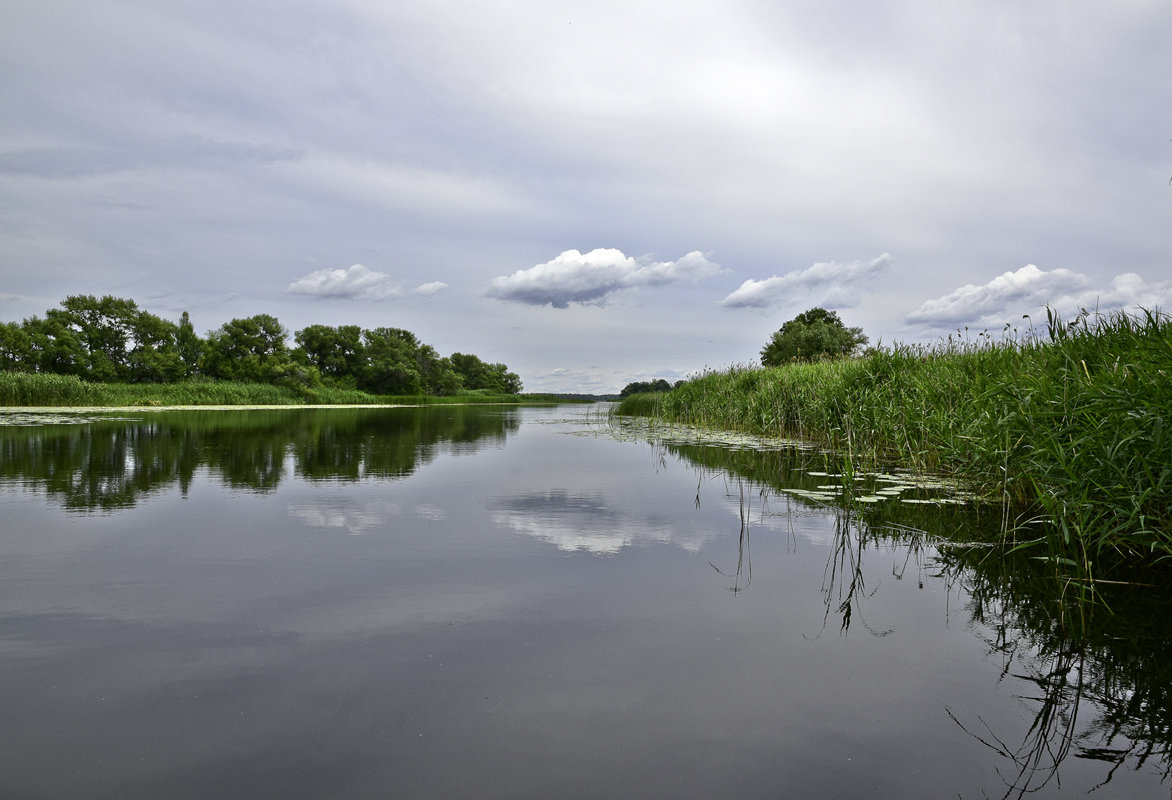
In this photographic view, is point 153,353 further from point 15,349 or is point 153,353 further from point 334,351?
point 334,351

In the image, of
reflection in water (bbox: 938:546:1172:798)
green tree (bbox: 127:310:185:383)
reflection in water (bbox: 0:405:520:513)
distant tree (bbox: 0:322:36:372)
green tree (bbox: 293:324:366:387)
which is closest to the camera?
reflection in water (bbox: 938:546:1172:798)

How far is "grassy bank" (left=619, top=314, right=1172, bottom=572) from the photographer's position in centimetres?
398

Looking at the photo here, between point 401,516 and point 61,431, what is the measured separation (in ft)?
52.8

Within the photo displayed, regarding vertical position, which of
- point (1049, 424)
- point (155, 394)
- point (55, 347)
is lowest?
point (155, 394)

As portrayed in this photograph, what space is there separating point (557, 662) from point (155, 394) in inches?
1939

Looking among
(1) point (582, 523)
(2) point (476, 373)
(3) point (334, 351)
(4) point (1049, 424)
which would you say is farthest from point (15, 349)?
(2) point (476, 373)

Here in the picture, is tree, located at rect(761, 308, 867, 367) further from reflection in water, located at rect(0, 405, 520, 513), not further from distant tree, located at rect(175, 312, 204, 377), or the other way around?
distant tree, located at rect(175, 312, 204, 377)

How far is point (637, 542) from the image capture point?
212 inches

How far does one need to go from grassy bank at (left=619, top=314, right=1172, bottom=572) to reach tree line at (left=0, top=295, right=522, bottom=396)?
5203 centimetres

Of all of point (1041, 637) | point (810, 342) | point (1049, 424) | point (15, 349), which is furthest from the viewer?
point (810, 342)

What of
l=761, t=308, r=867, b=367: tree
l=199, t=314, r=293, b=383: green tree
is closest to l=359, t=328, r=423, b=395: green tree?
l=199, t=314, r=293, b=383: green tree

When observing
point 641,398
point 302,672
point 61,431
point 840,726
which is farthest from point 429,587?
point 641,398

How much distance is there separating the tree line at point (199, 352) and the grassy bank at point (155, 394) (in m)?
2.68

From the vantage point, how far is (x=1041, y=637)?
3348 millimetres
